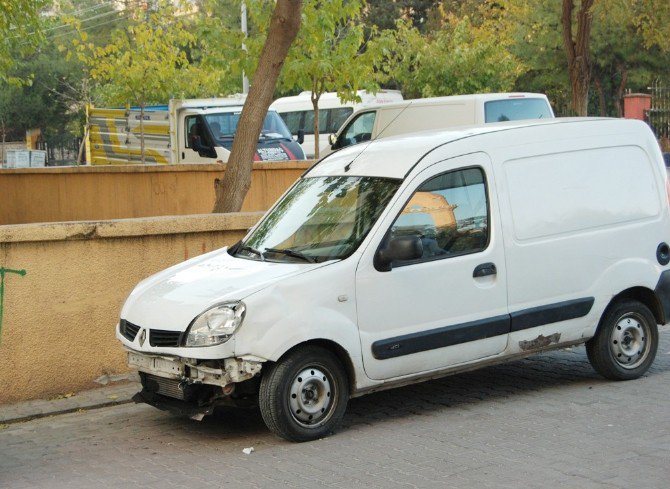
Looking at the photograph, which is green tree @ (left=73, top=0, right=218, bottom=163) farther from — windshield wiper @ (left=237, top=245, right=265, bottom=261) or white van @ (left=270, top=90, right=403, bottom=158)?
windshield wiper @ (left=237, top=245, right=265, bottom=261)

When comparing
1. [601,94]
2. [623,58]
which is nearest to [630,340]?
[601,94]

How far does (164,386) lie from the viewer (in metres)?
7.28

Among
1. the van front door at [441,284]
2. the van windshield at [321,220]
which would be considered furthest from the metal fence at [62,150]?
the van front door at [441,284]

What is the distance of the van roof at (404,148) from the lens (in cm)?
769

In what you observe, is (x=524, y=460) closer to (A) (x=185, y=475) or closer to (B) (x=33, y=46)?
(A) (x=185, y=475)

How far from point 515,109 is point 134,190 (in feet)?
19.7

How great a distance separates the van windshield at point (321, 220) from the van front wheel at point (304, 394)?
2.36ft

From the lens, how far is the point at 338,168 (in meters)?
8.20

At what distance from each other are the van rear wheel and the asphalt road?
12cm

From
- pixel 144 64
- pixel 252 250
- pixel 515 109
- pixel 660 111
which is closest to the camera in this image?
pixel 252 250

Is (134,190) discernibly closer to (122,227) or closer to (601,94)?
(122,227)

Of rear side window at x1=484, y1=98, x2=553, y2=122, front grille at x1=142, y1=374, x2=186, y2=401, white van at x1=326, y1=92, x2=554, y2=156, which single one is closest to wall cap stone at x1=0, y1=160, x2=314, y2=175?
white van at x1=326, y1=92, x2=554, y2=156

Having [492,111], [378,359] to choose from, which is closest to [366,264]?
[378,359]

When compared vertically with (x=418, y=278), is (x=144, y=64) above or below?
above
